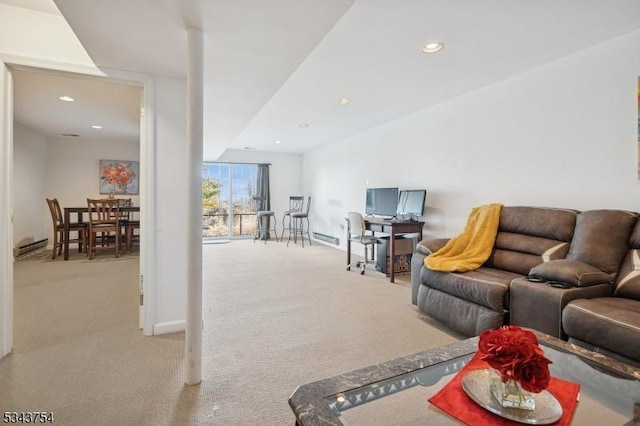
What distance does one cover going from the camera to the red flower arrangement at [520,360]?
84 centimetres

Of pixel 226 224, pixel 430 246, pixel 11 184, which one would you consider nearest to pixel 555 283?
pixel 430 246

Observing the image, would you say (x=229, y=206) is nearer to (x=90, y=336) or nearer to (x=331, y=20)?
(x=90, y=336)

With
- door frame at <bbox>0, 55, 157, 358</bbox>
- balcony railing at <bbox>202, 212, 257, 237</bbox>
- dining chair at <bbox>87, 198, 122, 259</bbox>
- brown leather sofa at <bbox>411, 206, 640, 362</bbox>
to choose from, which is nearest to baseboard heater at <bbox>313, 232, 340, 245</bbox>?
balcony railing at <bbox>202, 212, 257, 237</bbox>

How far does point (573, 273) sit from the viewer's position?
1895 millimetres

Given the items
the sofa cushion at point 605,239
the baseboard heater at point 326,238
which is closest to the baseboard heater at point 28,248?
the baseboard heater at point 326,238

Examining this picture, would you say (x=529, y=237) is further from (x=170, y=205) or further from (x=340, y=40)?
(x=170, y=205)

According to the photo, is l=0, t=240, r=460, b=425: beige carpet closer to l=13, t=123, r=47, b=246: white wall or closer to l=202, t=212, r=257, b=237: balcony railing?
l=13, t=123, r=47, b=246: white wall

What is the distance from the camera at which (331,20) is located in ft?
5.33

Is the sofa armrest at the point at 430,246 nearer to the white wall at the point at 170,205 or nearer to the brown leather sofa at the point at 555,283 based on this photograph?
the brown leather sofa at the point at 555,283

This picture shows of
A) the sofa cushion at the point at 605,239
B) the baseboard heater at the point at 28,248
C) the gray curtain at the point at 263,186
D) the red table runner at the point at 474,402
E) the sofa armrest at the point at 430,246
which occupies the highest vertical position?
the gray curtain at the point at 263,186

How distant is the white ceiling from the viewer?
1586 mm

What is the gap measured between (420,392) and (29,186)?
7.12 meters

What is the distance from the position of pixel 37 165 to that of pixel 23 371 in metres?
5.55

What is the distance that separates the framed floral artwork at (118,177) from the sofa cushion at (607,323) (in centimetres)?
755
